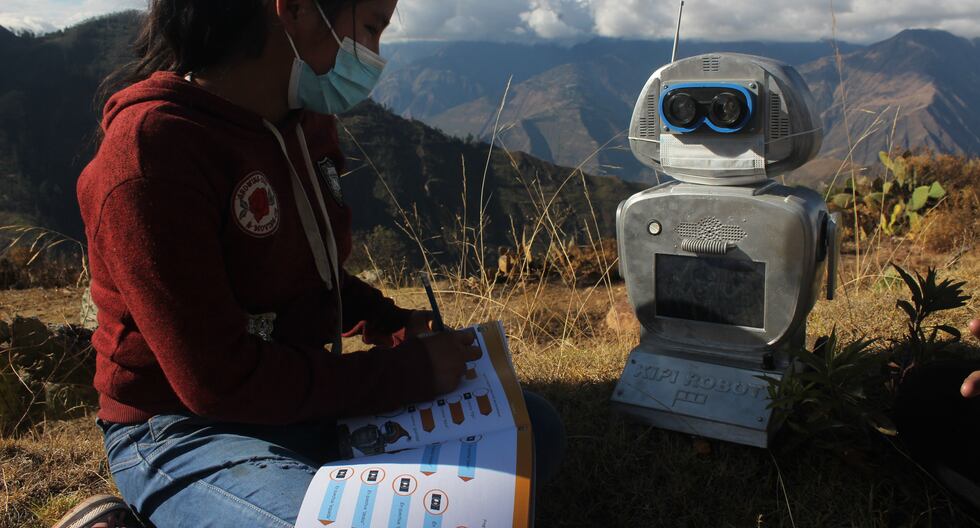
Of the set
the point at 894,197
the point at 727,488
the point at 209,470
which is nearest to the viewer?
the point at 209,470

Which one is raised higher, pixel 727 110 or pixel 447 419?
pixel 727 110

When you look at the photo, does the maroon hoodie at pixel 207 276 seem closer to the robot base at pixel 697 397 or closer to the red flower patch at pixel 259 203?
the red flower patch at pixel 259 203

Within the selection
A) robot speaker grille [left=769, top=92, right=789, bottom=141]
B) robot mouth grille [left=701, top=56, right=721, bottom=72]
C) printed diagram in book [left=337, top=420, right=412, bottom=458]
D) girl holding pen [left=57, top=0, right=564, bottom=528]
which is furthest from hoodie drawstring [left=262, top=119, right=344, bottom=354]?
robot speaker grille [left=769, top=92, right=789, bottom=141]

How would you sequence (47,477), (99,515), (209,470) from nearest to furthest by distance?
(209,470) < (99,515) < (47,477)

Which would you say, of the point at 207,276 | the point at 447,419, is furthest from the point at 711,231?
the point at 207,276

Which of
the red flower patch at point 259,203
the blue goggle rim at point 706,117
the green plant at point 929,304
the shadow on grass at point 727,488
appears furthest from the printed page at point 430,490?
the green plant at point 929,304

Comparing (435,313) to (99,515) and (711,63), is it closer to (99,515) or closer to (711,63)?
(99,515)

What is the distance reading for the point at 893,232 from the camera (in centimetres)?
538

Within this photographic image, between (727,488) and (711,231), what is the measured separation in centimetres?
72

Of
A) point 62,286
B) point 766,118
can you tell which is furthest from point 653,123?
point 62,286

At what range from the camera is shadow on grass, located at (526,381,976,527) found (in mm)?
1809

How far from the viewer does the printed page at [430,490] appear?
3.98 feet

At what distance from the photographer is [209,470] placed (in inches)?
52.6

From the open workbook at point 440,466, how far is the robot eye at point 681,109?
89 cm
